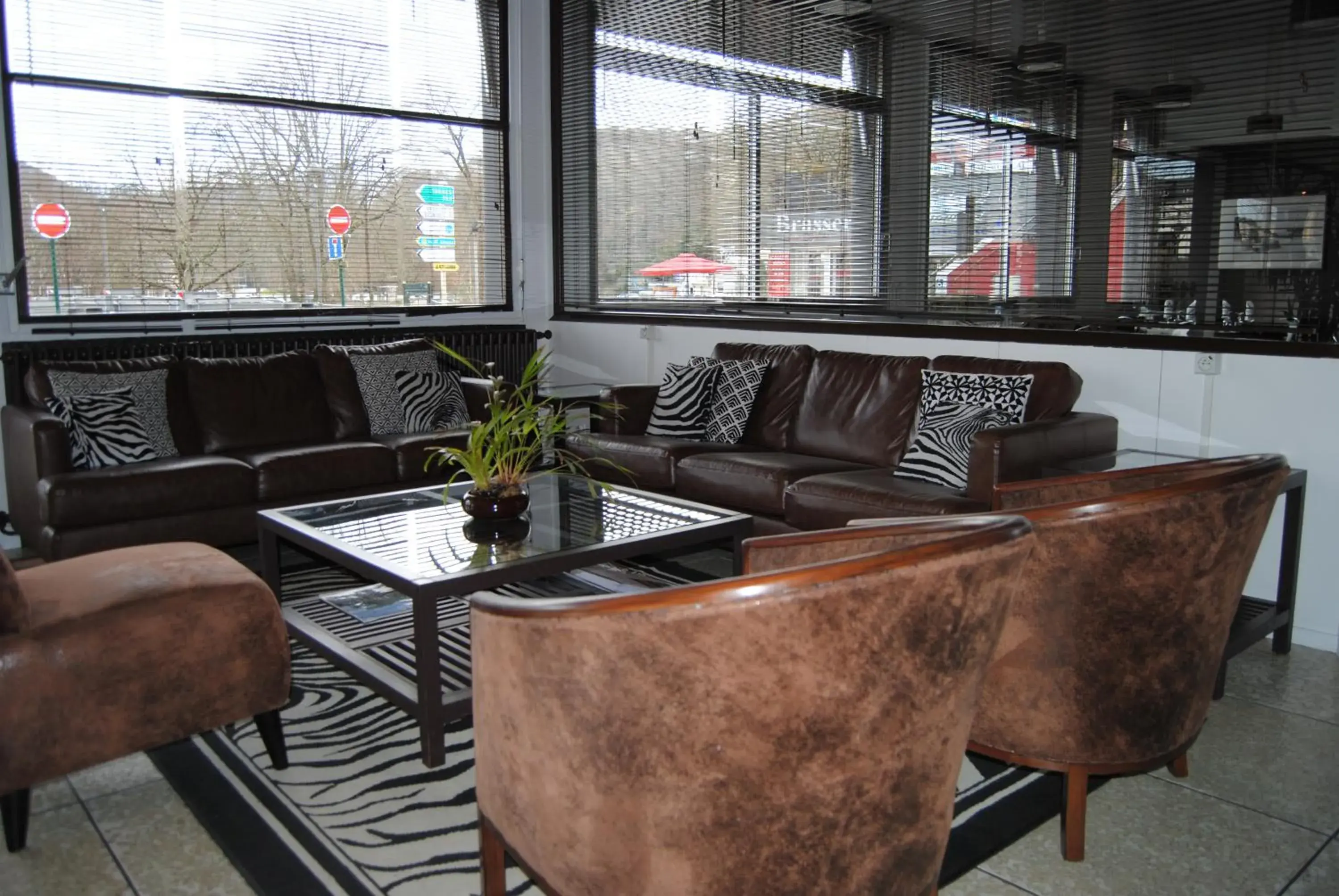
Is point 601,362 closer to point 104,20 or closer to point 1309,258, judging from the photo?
point 104,20

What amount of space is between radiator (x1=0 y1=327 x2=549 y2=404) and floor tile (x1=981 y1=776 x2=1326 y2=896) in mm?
4074

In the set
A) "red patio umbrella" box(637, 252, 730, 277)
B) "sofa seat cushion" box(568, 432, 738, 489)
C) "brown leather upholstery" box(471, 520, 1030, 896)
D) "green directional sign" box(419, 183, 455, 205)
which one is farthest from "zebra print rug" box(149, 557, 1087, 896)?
"green directional sign" box(419, 183, 455, 205)

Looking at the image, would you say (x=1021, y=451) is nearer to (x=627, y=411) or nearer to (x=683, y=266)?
A: (x=627, y=411)

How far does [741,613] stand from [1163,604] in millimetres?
1073

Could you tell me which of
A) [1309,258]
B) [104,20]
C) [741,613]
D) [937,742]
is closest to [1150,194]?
[1309,258]

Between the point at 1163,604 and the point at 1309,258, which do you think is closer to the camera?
the point at 1163,604

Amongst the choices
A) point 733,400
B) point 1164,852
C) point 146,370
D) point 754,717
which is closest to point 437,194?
point 146,370

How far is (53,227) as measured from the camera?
4895 mm

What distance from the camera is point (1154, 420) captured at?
389cm

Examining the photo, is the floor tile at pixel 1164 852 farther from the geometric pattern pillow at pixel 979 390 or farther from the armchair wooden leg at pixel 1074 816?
the geometric pattern pillow at pixel 979 390

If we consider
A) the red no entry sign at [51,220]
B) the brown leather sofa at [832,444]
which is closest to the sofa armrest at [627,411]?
the brown leather sofa at [832,444]

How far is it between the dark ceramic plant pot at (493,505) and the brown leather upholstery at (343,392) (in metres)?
2.11

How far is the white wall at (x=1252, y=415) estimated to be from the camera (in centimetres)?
347

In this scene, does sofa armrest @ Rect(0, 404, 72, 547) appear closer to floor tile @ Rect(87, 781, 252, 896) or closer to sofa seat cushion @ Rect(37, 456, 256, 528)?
sofa seat cushion @ Rect(37, 456, 256, 528)
